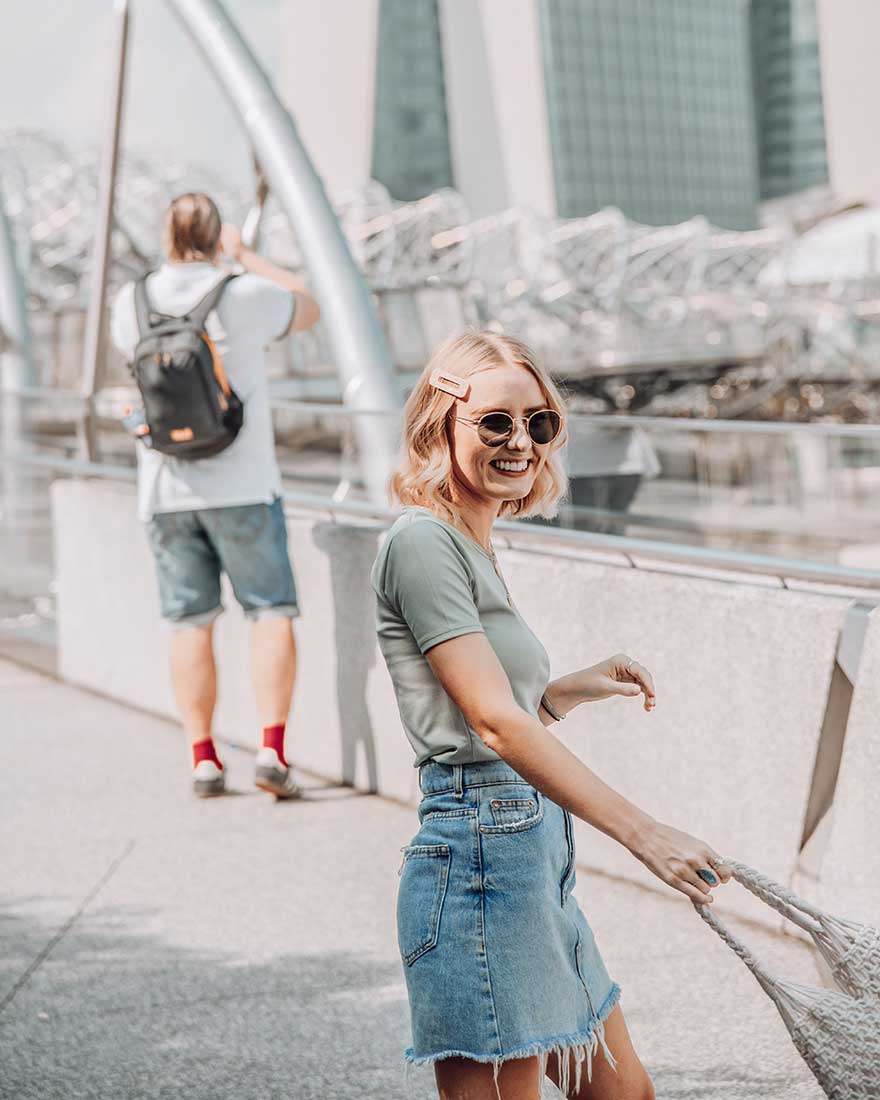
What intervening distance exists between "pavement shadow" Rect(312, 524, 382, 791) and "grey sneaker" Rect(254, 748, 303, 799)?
1.24 ft

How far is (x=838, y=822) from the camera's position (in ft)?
12.1

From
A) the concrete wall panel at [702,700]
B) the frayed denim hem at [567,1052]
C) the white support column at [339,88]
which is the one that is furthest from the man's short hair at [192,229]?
the white support column at [339,88]

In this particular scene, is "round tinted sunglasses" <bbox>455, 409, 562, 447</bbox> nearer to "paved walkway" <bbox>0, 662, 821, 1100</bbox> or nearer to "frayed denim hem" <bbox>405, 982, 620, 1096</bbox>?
"frayed denim hem" <bbox>405, 982, 620, 1096</bbox>

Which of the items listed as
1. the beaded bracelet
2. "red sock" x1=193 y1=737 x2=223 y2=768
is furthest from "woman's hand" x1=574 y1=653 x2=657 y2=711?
"red sock" x1=193 y1=737 x2=223 y2=768

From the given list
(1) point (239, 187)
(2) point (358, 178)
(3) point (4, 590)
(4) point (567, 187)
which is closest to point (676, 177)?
(4) point (567, 187)

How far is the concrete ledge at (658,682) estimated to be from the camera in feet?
13.1

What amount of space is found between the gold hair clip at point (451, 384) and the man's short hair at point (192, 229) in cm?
316

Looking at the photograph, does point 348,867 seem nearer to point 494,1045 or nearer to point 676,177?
point 494,1045

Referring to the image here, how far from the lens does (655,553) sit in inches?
187

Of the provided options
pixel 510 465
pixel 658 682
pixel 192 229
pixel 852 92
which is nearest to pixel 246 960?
pixel 658 682

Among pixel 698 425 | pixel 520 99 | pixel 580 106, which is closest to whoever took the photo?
pixel 698 425

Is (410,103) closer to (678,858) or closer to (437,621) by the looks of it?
(437,621)

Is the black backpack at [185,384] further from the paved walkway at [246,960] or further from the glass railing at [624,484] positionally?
the paved walkway at [246,960]

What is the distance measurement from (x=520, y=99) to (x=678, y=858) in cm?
12434
